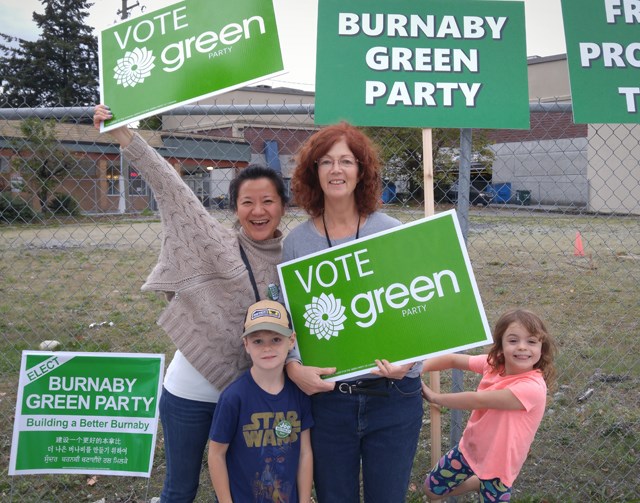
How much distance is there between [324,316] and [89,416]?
1.53 metres

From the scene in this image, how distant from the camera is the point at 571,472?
363 centimetres

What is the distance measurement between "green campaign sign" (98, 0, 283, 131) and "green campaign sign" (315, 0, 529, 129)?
0.50 meters

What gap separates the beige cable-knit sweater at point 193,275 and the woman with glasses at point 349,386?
28 centimetres

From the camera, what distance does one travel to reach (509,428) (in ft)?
8.33

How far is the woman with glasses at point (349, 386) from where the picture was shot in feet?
7.30

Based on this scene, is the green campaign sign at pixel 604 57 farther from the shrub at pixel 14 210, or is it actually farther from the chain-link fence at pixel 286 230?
the shrub at pixel 14 210

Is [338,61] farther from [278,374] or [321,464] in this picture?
[321,464]

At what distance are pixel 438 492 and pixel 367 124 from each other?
1927mm

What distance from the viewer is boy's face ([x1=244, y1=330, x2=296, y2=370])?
216 centimetres

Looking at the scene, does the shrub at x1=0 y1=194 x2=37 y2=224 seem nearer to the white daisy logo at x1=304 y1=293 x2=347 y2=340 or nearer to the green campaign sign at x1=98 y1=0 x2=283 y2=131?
the green campaign sign at x1=98 y1=0 x2=283 y2=131

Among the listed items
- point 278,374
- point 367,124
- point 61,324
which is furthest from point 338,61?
point 61,324

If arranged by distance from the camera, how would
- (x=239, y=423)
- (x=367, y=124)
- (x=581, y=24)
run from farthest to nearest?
1. (x=581, y=24)
2. (x=367, y=124)
3. (x=239, y=423)

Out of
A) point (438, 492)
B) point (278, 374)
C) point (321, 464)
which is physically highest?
point (278, 374)

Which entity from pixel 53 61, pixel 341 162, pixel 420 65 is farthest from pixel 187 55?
pixel 53 61
